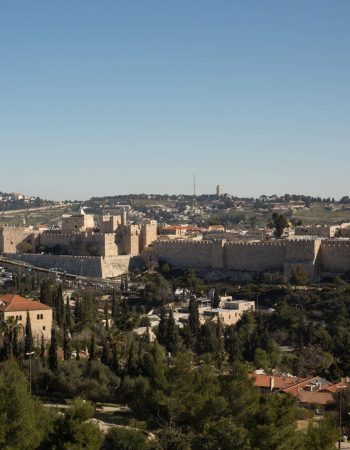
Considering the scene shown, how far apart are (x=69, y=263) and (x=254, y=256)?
10.8 metres

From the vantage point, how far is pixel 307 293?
40.8 metres

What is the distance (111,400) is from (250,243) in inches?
954

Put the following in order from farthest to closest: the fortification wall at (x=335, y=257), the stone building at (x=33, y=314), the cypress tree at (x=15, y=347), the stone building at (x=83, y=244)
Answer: the stone building at (x=83, y=244)
the fortification wall at (x=335, y=257)
the stone building at (x=33, y=314)
the cypress tree at (x=15, y=347)

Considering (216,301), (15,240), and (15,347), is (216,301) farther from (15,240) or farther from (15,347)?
(15,240)

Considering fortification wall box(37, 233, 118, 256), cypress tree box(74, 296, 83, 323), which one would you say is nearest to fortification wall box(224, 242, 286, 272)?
fortification wall box(37, 233, 118, 256)

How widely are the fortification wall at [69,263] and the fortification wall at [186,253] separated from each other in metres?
4.18

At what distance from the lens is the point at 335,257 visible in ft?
147

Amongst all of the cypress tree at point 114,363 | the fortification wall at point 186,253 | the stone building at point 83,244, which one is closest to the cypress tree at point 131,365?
the cypress tree at point 114,363

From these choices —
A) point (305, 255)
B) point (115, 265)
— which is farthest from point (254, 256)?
point (115, 265)

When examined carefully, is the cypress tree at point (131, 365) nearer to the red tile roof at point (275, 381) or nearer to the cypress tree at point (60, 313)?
the red tile roof at point (275, 381)

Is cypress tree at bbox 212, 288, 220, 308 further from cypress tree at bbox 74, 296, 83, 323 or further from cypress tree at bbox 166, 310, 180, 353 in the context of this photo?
cypress tree at bbox 166, 310, 180, 353

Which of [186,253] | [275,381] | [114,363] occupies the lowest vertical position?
[275,381]

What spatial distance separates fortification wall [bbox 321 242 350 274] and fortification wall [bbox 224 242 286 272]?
7.32 feet

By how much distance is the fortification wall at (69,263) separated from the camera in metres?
49.5
